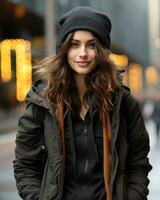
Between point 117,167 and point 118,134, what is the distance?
0.55 ft

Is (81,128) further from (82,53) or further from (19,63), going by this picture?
(19,63)

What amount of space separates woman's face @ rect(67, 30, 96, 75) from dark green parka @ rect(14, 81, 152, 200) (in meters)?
0.20

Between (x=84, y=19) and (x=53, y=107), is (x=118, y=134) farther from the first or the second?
(x=84, y=19)

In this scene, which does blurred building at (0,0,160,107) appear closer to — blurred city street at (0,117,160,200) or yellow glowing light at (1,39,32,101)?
yellow glowing light at (1,39,32,101)

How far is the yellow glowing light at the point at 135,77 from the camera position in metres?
81.6

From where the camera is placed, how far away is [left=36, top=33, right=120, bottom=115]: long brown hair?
3105 millimetres

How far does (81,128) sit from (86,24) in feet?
1.62

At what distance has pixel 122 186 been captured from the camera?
304 centimetres

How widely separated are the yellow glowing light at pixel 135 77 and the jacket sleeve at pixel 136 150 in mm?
77320

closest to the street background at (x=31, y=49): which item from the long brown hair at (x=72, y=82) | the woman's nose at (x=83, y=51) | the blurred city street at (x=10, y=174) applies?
Result: the blurred city street at (x=10, y=174)

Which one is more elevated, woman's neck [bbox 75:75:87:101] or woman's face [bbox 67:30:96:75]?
woman's face [bbox 67:30:96:75]

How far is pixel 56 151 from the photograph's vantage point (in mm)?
3025

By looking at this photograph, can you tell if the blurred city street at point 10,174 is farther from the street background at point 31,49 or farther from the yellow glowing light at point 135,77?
the yellow glowing light at point 135,77

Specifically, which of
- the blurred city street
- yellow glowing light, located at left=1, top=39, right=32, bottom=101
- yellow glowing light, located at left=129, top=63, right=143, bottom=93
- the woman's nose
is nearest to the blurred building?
yellow glowing light, located at left=129, top=63, right=143, bottom=93
